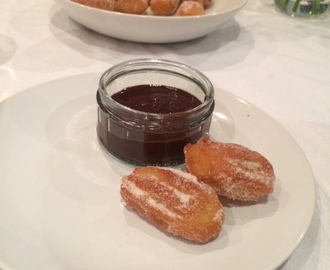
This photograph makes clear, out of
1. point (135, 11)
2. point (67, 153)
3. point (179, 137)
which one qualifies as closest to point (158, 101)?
point (179, 137)

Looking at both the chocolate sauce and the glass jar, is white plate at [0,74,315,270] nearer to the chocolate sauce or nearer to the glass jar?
the chocolate sauce

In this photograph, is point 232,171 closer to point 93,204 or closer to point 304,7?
point 93,204

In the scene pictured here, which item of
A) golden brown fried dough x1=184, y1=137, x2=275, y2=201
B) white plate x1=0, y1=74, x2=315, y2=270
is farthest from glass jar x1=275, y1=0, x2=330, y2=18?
golden brown fried dough x1=184, y1=137, x2=275, y2=201

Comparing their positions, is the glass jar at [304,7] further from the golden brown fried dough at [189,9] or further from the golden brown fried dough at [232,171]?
the golden brown fried dough at [232,171]

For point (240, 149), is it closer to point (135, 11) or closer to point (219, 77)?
point (219, 77)

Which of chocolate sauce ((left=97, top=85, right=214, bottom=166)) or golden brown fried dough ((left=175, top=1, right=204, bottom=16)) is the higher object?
golden brown fried dough ((left=175, top=1, right=204, bottom=16))

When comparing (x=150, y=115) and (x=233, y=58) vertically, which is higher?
(x=150, y=115)

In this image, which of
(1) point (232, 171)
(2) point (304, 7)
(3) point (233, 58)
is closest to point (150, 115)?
(1) point (232, 171)
